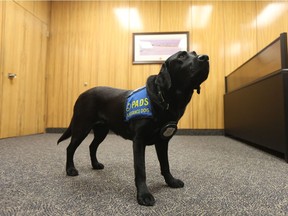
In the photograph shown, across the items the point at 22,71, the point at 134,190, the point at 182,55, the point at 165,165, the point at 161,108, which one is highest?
the point at 22,71

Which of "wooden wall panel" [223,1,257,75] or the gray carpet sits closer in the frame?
the gray carpet

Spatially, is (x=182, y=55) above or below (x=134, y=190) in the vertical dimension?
above

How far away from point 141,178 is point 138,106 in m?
0.31

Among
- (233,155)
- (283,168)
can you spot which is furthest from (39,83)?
(283,168)

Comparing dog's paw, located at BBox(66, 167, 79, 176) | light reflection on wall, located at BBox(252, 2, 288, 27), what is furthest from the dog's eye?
light reflection on wall, located at BBox(252, 2, 288, 27)

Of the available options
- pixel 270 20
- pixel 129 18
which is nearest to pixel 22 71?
pixel 129 18

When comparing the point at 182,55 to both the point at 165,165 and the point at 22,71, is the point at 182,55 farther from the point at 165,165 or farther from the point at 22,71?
the point at 22,71

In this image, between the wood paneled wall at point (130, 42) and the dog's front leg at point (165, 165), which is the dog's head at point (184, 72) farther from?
the wood paneled wall at point (130, 42)

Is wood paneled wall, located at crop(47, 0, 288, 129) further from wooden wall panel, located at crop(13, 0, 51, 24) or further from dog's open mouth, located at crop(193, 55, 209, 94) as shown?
dog's open mouth, located at crop(193, 55, 209, 94)

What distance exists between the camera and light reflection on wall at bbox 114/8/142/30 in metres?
3.81

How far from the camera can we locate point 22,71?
3.26 m

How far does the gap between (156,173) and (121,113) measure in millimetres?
486

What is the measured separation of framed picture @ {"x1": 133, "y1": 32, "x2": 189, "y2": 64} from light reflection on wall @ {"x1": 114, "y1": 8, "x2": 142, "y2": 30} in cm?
20

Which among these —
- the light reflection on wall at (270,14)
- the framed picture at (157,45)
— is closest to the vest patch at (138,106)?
the framed picture at (157,45)
